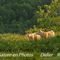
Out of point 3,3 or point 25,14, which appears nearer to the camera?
point 25,14

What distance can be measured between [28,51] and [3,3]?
133 feet

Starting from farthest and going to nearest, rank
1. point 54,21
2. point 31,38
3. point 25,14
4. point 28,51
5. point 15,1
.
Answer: point 15,1
point 25,14
point 54,21
point 31,38
point 28,51

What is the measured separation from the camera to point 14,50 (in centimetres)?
1293

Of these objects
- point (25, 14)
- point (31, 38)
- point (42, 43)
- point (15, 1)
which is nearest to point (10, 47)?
point (42, 43)

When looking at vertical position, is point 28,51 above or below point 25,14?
above

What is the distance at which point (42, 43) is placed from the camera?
46.3ft

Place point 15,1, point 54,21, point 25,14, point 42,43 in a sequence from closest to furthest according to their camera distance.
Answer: point 42,43, point 54,21, point 25,14, point 15,1

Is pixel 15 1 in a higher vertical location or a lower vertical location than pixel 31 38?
lower

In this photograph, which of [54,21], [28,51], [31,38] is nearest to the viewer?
[28,51]

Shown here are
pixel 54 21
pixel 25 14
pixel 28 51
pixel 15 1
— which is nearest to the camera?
pixel 28 51

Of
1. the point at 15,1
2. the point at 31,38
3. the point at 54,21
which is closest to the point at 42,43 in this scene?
the point at 31,38

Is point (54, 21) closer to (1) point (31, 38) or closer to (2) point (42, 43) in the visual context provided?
(1) point (31, 38)

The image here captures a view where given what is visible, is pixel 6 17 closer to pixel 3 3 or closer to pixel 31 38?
pixel 3 3

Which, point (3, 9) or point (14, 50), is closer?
point (14, 50)
